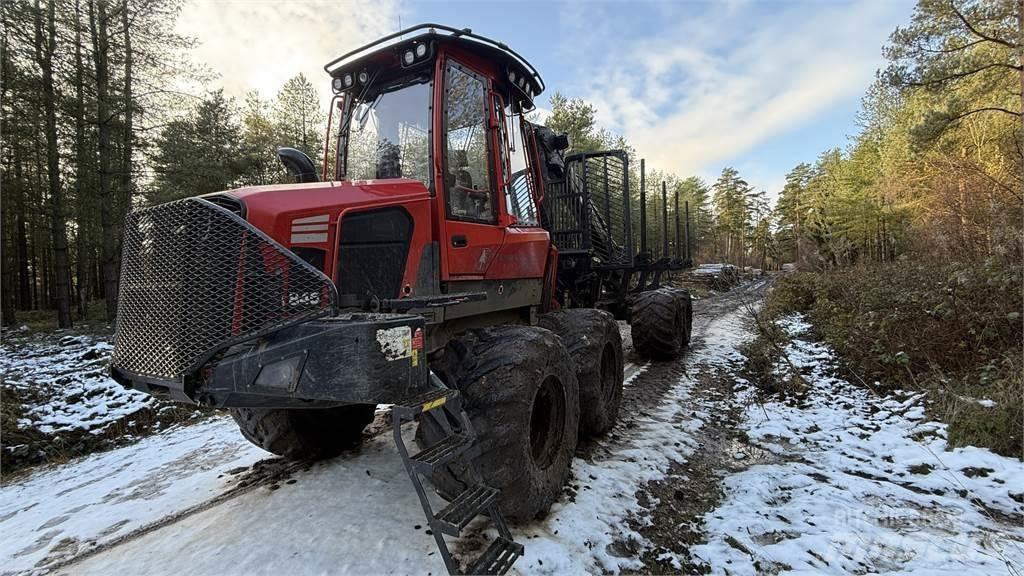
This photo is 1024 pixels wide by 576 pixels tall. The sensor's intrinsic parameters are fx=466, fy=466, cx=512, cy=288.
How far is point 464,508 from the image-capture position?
228 cm

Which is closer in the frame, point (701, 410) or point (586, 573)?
point (586, 573)

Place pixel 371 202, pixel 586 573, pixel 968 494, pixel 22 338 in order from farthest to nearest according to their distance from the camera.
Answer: pixel 22 338 → pixel 968 494 → pixel 371 202 → pixel 586 573

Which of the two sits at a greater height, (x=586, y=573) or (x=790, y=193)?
(x=790, y=193)

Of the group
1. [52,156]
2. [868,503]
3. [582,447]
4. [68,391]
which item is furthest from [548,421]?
[52,156]

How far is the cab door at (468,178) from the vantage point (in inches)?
128

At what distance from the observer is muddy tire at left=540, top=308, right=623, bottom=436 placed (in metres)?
4.15

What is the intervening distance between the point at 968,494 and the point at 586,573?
2.88 meters

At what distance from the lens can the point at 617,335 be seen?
5.02 metres

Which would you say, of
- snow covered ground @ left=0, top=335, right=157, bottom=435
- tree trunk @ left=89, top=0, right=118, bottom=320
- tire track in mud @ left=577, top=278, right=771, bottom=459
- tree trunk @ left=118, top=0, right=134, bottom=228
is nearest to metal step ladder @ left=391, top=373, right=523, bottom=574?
tire track in mud @ left=577, top=278, right=771, bottom=459

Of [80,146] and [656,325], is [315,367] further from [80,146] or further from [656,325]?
[80,146]

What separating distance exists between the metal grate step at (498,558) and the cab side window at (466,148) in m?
2.05

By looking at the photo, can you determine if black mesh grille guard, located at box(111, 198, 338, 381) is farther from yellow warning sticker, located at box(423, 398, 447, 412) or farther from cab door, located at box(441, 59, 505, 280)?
cab door, located at box(441, 59, 505, 280)

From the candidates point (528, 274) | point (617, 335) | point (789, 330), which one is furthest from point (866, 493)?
point (789, 330)

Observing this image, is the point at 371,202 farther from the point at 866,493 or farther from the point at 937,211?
the point at 937,211
